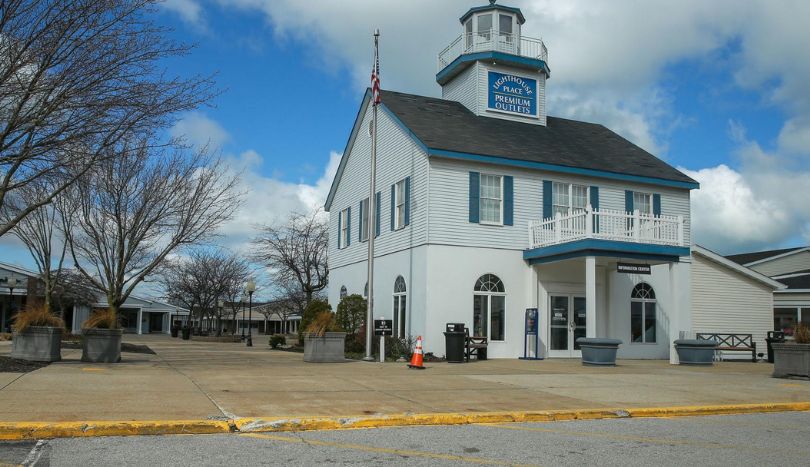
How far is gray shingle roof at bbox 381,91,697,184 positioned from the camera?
22938mm

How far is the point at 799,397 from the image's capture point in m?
12.3

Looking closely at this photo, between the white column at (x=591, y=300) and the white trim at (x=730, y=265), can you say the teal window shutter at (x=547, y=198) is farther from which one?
the white trim at (x=730, y=265)

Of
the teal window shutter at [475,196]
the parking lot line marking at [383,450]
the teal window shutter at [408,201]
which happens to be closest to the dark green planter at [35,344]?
the parking lot line marking at [383,450]

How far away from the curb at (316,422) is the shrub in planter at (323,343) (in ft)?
31.8

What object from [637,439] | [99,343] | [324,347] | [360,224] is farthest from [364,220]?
[637,439]

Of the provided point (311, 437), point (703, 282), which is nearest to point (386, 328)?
point (311, 437)

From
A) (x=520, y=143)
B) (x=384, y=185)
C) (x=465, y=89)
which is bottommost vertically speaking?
(x=384, y=185)

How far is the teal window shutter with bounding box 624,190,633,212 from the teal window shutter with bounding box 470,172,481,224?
19.3ft

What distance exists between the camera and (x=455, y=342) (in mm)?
19953

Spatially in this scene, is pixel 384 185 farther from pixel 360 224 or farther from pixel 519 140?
pixel 519 140

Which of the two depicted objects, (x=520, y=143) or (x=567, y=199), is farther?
(x=520, y=143)

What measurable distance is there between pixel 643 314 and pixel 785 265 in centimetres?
2200

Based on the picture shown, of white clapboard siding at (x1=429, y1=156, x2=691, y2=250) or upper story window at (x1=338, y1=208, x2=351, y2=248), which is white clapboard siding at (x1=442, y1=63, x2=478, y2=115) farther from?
upper story window at (x1=338, y1=208, x2=351, y2=248)

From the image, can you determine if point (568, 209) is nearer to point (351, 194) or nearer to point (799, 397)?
point (351, 194)
